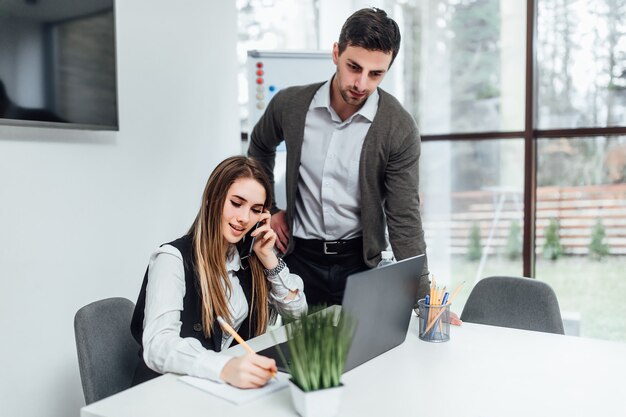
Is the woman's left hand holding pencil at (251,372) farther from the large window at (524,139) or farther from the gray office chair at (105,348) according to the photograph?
the large window at (524,139)

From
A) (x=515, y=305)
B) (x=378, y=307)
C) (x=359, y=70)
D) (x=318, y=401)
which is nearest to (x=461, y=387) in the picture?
(x=378, y=307)

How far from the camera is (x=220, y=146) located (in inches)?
127

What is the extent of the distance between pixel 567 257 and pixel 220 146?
200 centimetres

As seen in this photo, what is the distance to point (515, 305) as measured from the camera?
197cm

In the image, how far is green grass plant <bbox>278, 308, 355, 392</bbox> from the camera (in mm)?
1047

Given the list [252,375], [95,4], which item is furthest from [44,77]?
[252,375]

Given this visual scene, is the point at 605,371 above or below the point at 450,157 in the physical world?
below

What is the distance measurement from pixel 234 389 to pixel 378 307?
0.36 meters

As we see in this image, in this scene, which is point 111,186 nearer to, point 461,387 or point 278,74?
point 278,74

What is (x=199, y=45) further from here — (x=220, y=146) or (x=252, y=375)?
(x=252, y=375)

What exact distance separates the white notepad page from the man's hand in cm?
92

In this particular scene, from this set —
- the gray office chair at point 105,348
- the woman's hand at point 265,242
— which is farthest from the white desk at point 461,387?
the gray office chair at point 105,348

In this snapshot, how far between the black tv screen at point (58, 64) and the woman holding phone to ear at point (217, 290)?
Answer: 0.89m

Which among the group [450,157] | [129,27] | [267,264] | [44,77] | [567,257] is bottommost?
[567,257]
